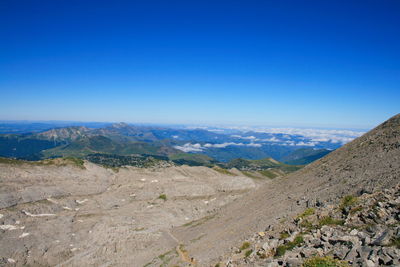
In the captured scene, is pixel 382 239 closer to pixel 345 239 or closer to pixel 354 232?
pixel 345 239

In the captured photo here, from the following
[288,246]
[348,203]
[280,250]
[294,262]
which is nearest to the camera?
[294,262]

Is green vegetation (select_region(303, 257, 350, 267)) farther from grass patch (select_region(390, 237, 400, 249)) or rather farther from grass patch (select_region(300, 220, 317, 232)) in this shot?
grass patch (select_region(300, 220, 317, 232))

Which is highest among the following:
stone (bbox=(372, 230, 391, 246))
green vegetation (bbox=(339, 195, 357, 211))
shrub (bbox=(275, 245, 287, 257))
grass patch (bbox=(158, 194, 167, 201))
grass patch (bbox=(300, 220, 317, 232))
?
stone (bbox=(372, 230, 391, 246))

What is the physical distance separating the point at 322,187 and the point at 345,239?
110 feet

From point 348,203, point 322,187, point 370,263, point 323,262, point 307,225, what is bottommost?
point 322,187

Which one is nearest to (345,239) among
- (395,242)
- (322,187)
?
(395,242)

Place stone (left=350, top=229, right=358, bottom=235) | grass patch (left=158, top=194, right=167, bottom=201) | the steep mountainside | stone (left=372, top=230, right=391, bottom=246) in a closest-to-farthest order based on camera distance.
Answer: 1. stone (left=372, top=230, right=391, bottom=246)
2. stone (left=350, top=229, right=358, bottom=235)
3. the steep mountainside
4. grass patch (left=158, top=194, right=167, bottom=201)

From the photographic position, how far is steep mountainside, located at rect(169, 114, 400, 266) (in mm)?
40847

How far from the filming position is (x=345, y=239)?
816 inches

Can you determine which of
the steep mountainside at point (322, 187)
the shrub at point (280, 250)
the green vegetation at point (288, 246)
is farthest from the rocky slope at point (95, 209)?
the green vegetation at point (288, 246)

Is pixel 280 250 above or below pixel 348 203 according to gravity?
below

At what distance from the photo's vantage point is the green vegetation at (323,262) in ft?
56.6

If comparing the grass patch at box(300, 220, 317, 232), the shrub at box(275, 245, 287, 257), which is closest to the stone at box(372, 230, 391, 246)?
the shrub at box(275, 245, 287, 257)

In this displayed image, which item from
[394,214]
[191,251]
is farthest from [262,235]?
[191,251]
